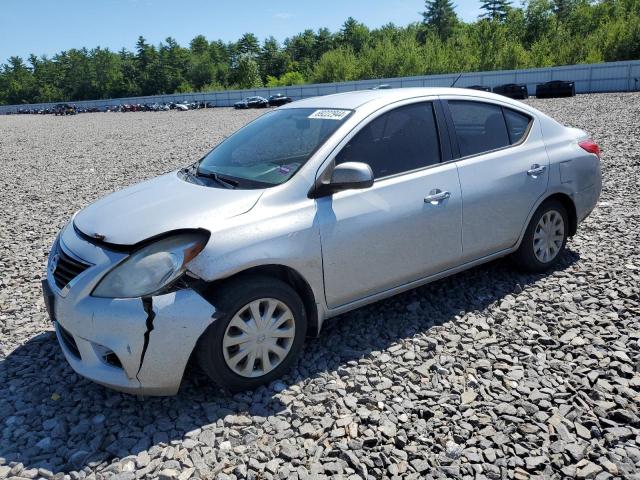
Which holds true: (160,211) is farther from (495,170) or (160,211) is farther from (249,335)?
(495,170)

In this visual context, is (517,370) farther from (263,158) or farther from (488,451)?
(263,158)

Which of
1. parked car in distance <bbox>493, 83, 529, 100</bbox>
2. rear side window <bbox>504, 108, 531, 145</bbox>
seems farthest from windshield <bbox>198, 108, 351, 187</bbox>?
parked car in distance <bbox>493, 83, 529, 100</bbox>

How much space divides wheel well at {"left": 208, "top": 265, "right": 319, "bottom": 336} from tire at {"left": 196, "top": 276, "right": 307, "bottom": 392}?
7cm

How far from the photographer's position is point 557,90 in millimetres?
35594

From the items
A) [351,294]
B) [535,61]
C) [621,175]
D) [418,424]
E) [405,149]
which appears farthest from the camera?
[535,61]


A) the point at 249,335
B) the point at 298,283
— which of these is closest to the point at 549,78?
the point at 298,283

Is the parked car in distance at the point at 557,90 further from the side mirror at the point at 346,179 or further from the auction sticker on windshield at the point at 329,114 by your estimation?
the side mirror at the point at 346,179

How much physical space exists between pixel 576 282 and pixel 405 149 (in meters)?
2.10

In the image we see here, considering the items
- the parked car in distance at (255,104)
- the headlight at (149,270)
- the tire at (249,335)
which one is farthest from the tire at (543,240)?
the parked car in distance at (255,104)

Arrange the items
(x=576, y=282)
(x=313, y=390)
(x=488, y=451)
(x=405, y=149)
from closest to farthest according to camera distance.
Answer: (x=488, y=451)
(x=313, y=390)
(x=405, y=149)
(x=576, y=282)

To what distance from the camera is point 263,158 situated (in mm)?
3943

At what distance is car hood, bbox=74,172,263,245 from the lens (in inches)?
123

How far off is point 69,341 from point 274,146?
1976 mm

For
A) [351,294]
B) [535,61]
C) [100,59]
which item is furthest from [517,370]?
[100,59]
